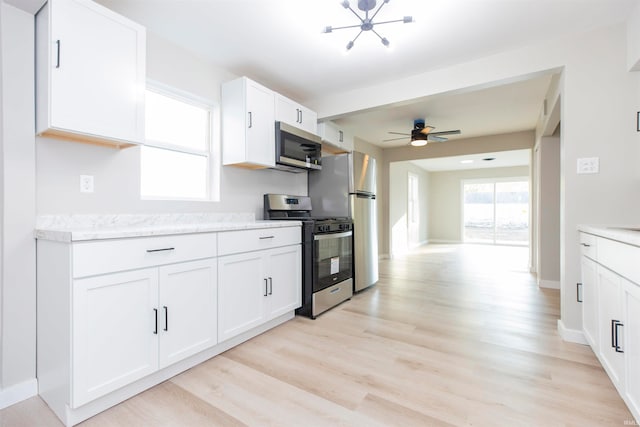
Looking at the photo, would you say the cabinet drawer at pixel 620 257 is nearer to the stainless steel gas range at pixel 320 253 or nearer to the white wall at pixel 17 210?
the stainless steel gas range at pixel 320 253

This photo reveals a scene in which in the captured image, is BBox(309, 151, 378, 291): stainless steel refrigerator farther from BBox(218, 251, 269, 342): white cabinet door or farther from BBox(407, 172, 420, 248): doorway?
BBox(407, 172, 420, 248): doorway

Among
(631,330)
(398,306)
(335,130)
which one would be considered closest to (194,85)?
(335,130)

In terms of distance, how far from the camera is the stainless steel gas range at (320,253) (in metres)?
2.86

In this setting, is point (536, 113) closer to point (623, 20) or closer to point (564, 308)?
point (623, 20)

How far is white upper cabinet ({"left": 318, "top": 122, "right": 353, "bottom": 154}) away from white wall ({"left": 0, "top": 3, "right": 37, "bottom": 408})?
270 cm

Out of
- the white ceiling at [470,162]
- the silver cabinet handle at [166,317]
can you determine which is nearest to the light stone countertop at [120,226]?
the silver cabinet handle at [166,317]

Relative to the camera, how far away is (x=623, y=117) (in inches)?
85.8

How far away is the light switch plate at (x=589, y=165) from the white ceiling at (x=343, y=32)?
0.98m

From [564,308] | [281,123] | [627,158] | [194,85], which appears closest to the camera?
[627,158]

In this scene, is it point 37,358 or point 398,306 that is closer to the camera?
point 37,358

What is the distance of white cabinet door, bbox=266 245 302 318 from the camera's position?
2.51m

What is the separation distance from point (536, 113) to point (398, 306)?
343 cm

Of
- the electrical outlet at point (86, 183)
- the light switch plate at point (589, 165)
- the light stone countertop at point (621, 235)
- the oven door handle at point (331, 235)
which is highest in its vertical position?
the light switch plate at point (589, 165)

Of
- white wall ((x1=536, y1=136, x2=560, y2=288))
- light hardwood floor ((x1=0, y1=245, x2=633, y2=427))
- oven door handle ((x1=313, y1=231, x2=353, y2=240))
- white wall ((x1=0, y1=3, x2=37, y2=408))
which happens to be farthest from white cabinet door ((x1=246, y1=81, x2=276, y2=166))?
white wall ((x1=536, y1=136, x2=560, y2=288))
